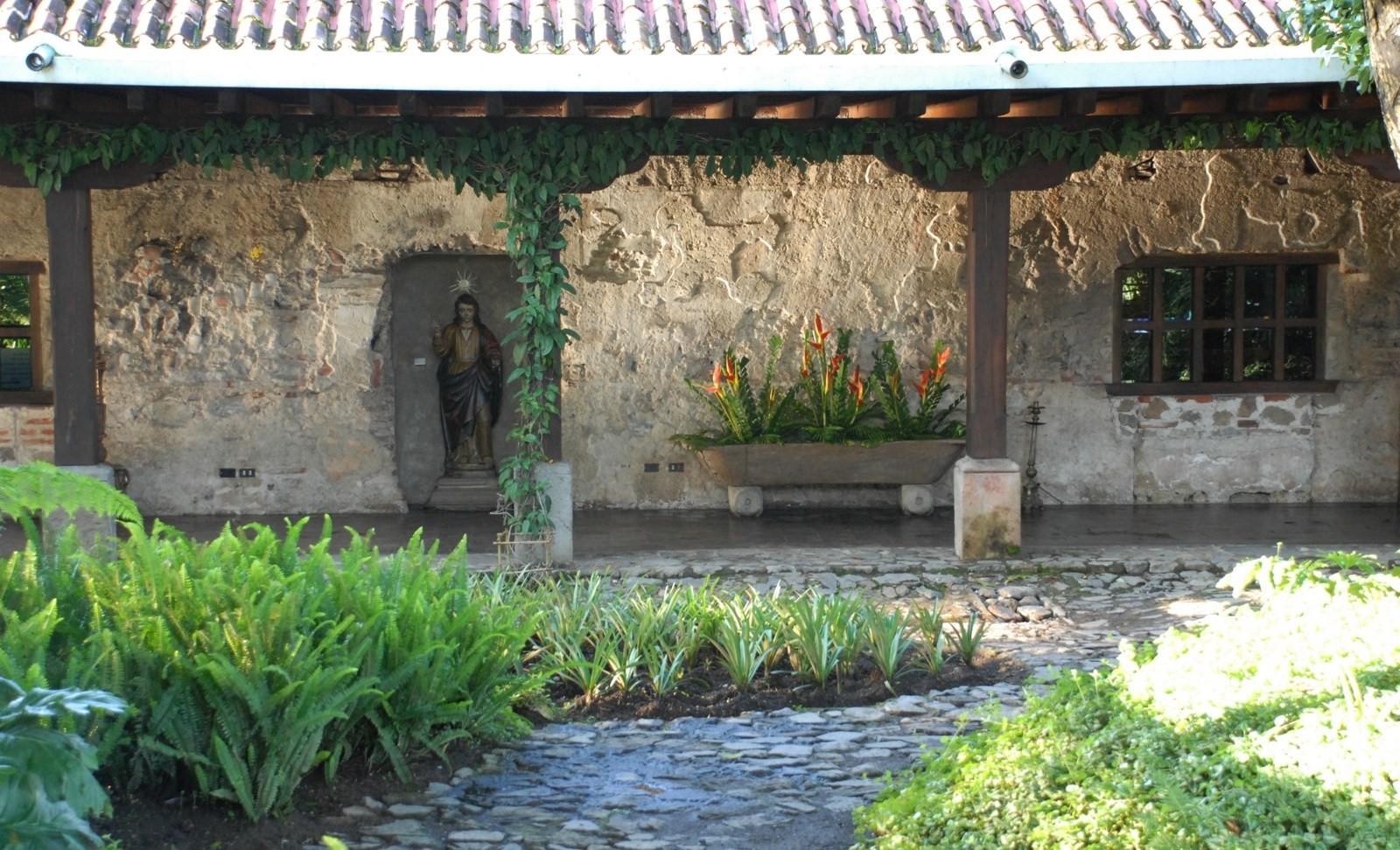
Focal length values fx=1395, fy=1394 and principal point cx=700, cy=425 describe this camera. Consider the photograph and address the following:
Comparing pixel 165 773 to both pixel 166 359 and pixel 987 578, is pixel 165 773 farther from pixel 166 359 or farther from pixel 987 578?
pixel 166 359

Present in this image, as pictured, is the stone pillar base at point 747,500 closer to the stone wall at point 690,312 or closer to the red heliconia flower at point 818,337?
the stone wall at point 690,312

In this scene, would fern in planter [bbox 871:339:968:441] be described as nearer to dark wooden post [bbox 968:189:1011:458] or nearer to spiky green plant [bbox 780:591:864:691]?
dark wooden post [bbox 968:189:1011:458]

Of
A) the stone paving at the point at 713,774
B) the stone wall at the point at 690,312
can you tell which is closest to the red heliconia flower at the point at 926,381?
the stone wall at the point at 690,312

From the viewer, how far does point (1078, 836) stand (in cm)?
327

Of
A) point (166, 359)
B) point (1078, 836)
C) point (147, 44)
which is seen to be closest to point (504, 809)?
point (1078, 836)

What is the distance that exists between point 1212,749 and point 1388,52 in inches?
80.3

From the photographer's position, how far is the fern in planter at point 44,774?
7.73 feet

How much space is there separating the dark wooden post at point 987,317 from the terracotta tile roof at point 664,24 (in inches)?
42.9

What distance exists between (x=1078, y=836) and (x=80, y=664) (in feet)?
8.43

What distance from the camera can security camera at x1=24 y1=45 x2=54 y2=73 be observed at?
20.7ft

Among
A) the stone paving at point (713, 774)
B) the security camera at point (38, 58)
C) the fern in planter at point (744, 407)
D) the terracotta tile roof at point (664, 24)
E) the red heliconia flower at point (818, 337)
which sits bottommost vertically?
the stone paving at point (713, 774)

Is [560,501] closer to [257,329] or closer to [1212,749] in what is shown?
[257,329]

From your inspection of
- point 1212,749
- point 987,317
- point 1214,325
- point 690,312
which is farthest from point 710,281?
point 1212,749

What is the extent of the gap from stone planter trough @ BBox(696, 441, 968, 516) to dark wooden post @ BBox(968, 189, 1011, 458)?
1482 millimetres
